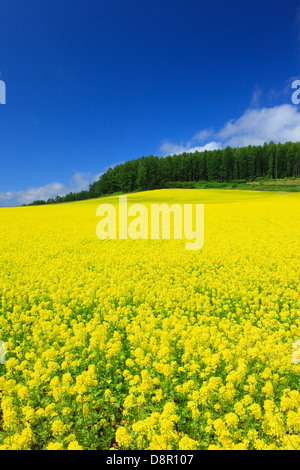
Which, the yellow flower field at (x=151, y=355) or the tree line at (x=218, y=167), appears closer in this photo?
the yellow flower field at (x=151, y=355)

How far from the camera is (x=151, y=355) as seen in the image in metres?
4.20

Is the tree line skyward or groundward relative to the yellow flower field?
skyward

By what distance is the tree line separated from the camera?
91.6 meters

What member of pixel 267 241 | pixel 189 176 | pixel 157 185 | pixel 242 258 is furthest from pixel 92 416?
pixel 189 176

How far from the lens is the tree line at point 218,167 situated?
9160 cm

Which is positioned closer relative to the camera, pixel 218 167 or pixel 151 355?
pixel 151 355

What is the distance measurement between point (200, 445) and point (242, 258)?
822 cm

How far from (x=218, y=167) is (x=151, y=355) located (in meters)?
99.4

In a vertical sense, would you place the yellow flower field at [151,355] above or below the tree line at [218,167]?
below

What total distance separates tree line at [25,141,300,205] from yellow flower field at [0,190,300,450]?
83.5m

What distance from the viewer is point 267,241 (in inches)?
519

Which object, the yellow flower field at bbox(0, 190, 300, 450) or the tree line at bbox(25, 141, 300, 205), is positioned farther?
the tree line at bbox(25, 141, 300, 205)

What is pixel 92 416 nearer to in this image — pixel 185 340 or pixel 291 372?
pixel 185 340

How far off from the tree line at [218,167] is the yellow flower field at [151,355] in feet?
274
